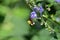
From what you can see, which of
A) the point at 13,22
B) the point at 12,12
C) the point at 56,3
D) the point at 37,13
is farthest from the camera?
the point at 12,12

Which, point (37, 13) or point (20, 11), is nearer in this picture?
point (37, 13)

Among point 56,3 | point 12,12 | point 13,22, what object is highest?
point 12,12

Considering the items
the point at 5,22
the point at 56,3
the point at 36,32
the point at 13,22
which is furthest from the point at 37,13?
the point at 5,22

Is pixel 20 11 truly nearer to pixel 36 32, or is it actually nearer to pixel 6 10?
pixel 6 10

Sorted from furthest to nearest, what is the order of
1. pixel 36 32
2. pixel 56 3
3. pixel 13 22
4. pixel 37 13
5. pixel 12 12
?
1. pixel 12 12
2. pixel 13 22
3. pixel 36 32
4. pixel 56 3
5. pixel 37 13

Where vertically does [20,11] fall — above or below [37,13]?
above

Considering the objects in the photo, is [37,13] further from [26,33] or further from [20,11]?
[20,11]
